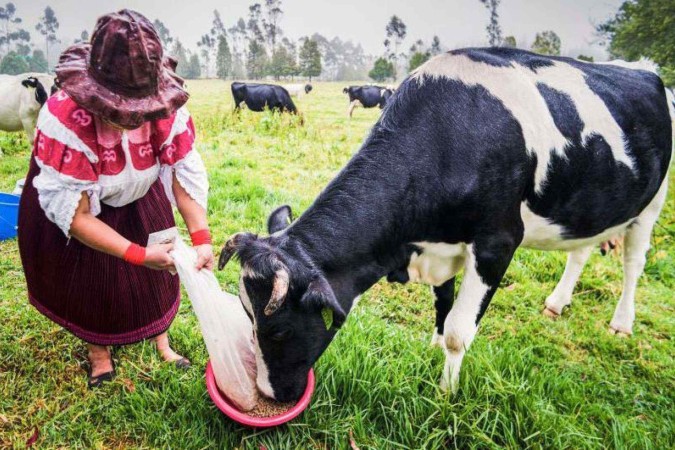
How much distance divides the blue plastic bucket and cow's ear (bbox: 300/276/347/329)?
363 cm

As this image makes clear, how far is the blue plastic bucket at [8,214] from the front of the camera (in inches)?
168

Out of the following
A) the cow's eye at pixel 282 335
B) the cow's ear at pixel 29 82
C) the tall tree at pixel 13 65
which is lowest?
the tall tree at pixel 13 65

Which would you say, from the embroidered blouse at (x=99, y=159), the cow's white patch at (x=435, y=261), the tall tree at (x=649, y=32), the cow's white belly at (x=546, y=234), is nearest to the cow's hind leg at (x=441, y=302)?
the cow's white patch at (x=435, y=261)

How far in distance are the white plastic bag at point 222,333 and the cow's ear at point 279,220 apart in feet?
1.25

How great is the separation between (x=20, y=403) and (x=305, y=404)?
5.29 feet

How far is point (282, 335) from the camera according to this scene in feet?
6.59

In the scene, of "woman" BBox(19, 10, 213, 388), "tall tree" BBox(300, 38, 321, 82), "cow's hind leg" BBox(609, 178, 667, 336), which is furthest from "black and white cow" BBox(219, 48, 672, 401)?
"tall tree" BBox(300, 38, 321, 82)

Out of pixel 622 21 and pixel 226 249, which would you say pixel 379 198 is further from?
pixel 622 21

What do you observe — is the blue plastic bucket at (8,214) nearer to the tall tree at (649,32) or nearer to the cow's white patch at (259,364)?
the cow's white patch at (259,364)

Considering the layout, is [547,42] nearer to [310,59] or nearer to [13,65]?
[310,59]

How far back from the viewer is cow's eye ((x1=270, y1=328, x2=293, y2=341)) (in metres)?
2.00

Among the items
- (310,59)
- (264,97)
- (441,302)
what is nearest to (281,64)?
(310,59)

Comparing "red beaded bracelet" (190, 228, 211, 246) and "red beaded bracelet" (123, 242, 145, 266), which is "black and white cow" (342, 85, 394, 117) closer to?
"red beaded bracelet" (190, 228, 211, 246)

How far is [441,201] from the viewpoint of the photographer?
220 cm
